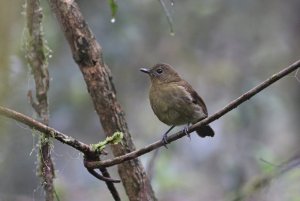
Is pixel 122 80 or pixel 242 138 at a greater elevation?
pixel 122 80

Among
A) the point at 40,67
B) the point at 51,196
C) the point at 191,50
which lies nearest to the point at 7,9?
the point at 51,196

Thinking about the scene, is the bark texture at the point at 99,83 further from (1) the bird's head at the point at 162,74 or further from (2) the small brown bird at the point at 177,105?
(1) the bird's head at the point at 162,74

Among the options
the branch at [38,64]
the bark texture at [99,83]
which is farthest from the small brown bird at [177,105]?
the branch at [38,64]

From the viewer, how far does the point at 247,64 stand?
6.52m

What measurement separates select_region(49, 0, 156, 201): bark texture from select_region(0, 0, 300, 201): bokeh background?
1.01 meters

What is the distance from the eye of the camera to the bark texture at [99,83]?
3.37 m

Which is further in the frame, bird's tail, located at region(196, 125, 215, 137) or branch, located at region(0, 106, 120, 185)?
bird's tail, located at region(196, 125, 215, 137)

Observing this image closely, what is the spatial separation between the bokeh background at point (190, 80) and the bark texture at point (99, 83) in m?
1.01

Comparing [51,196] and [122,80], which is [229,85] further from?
[51,196]

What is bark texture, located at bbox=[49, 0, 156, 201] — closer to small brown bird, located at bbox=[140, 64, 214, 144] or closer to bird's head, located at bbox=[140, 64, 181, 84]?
small brown bird, located at bbox=[140, 64, 214, 144]

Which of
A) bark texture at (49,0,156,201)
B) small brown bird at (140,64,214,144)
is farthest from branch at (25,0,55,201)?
small brown bird at (140,64,214,144)

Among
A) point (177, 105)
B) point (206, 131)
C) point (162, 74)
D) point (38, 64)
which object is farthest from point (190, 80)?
point (38, 64)

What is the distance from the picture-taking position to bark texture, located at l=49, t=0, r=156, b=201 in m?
3.37

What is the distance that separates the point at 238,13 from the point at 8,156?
2.57 m
